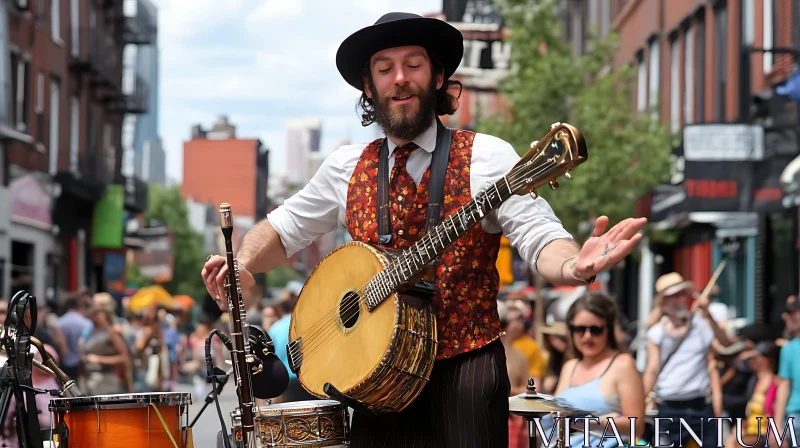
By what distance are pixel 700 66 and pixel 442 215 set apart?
23.2 m

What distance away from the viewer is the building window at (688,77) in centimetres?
2666

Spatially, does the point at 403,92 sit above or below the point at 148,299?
above

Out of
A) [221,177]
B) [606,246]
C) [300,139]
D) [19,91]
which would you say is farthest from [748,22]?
[300,139]

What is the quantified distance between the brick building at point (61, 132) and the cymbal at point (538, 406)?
19.1 metres

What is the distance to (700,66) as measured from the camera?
2600 cm

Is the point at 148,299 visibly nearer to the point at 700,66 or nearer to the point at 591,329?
the point at 700,66

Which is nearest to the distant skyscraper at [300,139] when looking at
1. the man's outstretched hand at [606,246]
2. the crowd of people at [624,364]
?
the crowd of people at [624,364]

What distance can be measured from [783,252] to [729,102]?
4.39 meters

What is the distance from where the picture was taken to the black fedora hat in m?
3.93

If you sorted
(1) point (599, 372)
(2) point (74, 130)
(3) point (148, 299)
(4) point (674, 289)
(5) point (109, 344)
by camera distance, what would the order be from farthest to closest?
(2) point (74, 130) < (3) point (148, 299) < (5) point (109, 344) < (4) point (674, 289) < (1) point (599, 372)

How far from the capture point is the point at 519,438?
9.04 m

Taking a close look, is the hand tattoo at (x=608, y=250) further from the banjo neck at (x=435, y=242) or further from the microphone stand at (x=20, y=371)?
the microphone stand at (x=20, y=371)

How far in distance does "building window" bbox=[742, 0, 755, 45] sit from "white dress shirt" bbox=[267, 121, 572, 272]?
18.5m

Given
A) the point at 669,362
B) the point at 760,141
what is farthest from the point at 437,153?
the point at 760,141
